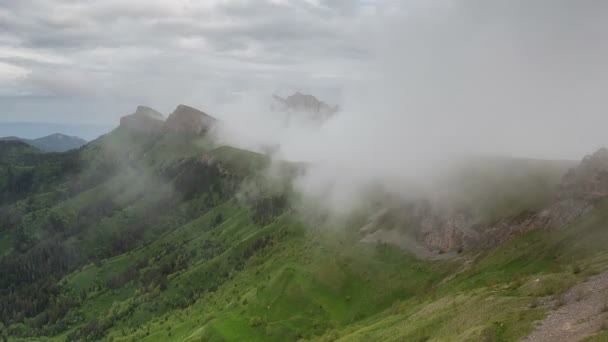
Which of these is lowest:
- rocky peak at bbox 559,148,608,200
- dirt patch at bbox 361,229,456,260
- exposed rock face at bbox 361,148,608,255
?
dirt patch at bbox 361,229,456,260

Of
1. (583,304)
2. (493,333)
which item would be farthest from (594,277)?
(493,333)

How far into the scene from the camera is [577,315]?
55938 mm

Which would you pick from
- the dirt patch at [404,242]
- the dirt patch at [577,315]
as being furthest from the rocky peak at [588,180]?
the dirt patch at [577,315]

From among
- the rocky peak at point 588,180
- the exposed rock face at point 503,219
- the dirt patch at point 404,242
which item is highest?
the rocky peak at point 588,180

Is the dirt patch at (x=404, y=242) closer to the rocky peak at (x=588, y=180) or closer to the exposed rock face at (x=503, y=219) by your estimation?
the exposed rock face at (x=503, y=219)

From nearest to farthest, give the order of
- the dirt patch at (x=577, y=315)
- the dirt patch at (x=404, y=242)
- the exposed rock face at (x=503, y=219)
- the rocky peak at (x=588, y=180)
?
the dirt patch at (x=577, y=315) < the rocky peak at (x=588, y=180) < the exposed rock face at (x=503, y=219) < the dirt patch at (x=404, y=242)

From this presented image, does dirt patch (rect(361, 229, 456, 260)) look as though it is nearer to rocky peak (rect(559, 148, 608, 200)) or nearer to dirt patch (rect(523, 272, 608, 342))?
rocky peak (rect(559, 148, 608, 200))

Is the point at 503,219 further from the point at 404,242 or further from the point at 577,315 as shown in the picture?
the point at 577,315

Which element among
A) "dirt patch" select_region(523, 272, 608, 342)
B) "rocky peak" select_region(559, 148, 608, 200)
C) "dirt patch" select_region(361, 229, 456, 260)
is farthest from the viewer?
"dirt patch" select_region(361, 229, 456, 260)

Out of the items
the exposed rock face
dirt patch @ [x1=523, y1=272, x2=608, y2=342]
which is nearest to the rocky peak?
the exposed rock face

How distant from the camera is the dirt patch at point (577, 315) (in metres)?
50.8

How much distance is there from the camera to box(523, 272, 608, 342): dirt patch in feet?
167

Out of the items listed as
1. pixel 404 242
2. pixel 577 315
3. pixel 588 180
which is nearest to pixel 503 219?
pixel 588 180

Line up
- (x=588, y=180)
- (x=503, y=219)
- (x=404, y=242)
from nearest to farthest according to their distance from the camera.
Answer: (x=588, y=180) < (x=503, y=219) < (x=404, y=242)
